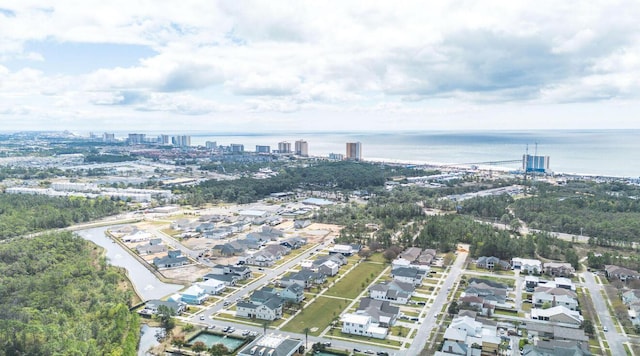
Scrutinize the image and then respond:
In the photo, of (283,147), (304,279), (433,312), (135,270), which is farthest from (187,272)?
(283,147)

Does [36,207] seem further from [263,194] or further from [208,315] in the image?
[208,315]

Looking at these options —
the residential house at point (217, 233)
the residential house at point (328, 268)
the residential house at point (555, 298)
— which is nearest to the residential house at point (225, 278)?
the residential house at point (328, 268)

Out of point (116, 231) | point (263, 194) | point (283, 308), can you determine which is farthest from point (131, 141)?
point (283, 308)

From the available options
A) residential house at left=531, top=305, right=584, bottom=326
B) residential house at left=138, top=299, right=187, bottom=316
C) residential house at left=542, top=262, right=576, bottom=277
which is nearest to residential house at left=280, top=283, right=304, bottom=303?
residential house at left=138, top=299, right=187, bottom=316

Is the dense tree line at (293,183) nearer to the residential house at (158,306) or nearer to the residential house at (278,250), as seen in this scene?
the residential house at (278,250)

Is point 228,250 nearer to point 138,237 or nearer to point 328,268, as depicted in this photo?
point 328,268

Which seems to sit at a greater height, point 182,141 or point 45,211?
point 182,141
